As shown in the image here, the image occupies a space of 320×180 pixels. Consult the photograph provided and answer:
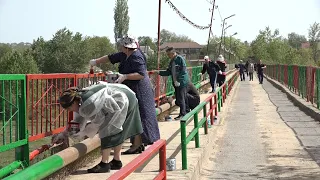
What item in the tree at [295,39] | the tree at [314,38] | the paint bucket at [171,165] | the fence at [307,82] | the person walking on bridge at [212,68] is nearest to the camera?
the paint bucket at [171,165]

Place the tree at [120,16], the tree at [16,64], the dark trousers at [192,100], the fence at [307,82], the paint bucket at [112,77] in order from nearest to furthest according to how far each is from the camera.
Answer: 1. the paint bucket at [112,77]
2. the dark trousers at [192,100]
3. the fence at [307,82]
4. the tree at [16,64]
5. the tree at [120,16]

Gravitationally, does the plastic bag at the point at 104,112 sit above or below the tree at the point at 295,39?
below

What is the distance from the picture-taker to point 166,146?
7754mm

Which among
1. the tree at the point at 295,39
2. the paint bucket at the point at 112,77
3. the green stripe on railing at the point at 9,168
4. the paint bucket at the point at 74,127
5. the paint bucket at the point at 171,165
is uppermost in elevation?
the tree at the point at 295,39

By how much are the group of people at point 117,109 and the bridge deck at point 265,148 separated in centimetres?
127

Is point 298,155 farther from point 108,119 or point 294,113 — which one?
point 294,113

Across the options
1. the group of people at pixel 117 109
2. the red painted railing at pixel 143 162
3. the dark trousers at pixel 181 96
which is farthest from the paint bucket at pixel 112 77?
the dark trousers at pixel 181 96

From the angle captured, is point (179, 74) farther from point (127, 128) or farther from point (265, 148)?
point (127, 128)

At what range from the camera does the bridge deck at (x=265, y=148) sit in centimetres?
713

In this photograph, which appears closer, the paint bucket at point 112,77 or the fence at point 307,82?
the paint bucket at point 112,77

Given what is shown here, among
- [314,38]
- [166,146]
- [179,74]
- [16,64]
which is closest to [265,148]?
[166,146]

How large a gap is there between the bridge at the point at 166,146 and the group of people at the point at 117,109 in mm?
235

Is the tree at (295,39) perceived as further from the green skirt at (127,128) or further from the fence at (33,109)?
the green skirt at (127,128)

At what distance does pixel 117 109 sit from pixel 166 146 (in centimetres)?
278
